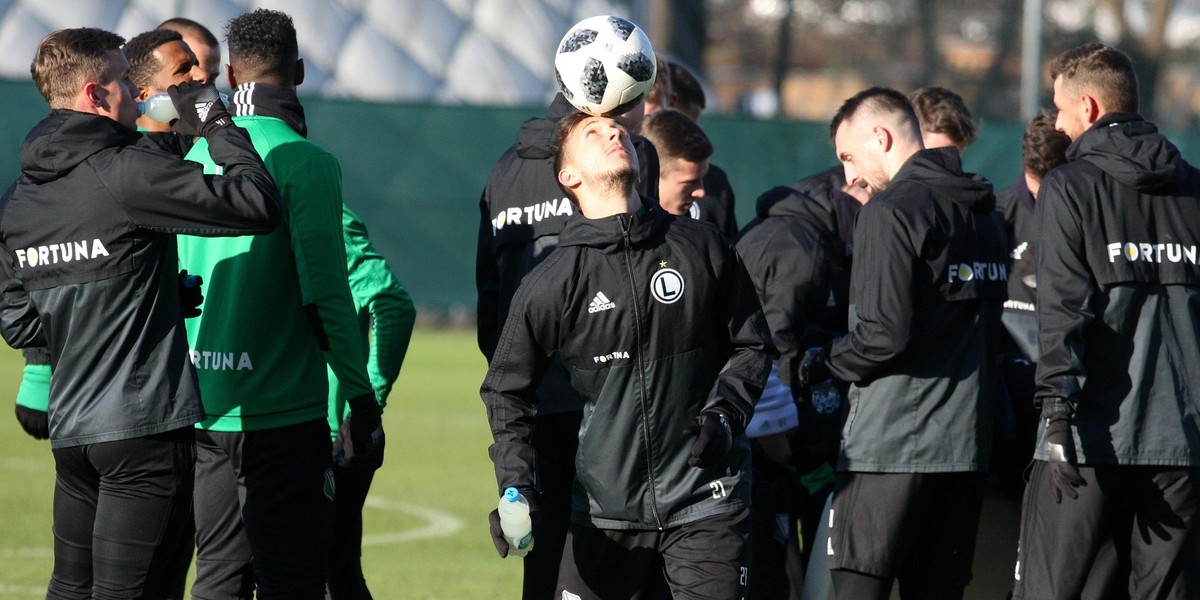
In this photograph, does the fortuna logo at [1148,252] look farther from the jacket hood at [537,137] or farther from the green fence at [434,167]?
the green fence at [434,167]

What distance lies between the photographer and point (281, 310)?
467 centimetres

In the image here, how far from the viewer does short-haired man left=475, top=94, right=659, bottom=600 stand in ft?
16.9

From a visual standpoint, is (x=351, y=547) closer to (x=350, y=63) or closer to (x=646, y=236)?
(x=646, y=236)

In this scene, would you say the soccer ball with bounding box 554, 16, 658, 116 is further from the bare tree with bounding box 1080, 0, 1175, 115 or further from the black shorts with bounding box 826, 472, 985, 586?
the bare tree with bounding box 1080, 0, 1175, 115

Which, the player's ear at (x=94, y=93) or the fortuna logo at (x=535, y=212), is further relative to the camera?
the fortuna logo at (x=535, y=212)

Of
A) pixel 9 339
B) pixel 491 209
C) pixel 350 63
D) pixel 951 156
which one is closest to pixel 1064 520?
pixel 951 156

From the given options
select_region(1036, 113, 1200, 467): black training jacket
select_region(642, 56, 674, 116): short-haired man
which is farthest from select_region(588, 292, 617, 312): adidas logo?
select_region(642, 56, 674, 116): short-haired man

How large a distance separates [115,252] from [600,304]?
1.41 meters

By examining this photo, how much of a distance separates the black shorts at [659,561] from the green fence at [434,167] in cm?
1219

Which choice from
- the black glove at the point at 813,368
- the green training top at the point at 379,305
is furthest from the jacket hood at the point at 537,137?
the black glove at the point at 813,368

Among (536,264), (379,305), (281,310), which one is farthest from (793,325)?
(281,310)

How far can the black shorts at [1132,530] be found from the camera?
4.92 metres

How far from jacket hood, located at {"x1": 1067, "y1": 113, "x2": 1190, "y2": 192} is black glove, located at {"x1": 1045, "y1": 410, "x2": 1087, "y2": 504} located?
2.68ft

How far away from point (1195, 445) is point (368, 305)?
2827 mm
